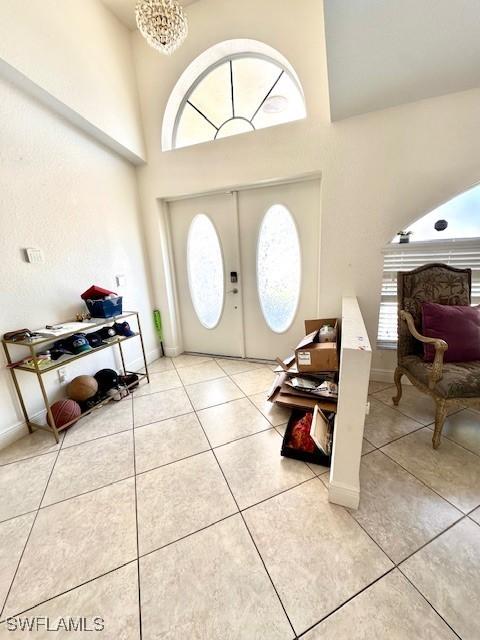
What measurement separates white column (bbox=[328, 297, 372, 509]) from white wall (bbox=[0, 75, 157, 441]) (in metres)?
2.26

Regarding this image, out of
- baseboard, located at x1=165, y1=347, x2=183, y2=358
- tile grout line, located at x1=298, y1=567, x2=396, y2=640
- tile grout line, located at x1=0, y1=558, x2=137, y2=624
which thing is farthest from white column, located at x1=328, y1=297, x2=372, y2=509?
baseboard, located at x1=165, y1=347, x2=183, y2=358

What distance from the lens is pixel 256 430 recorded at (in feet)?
6.13

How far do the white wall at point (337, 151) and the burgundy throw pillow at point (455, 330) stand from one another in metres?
0.58

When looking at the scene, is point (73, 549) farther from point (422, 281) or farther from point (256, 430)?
point (422, 281)

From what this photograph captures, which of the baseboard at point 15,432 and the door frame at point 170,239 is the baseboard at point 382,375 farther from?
the baseboard at point 15,432

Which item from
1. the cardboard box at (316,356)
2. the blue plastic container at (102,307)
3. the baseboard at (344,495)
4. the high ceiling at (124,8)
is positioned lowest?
the baseboard at (344,495)

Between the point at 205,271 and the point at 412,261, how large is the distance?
7.12 ft

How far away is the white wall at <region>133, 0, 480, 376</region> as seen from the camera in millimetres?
1924

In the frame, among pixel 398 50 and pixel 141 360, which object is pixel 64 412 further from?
pixel 398 50

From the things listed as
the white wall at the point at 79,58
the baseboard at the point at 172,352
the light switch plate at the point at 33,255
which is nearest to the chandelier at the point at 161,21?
the white wall at the point at 79,58

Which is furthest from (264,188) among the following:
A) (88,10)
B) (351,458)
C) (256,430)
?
(351,458)

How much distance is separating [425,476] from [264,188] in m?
2.71

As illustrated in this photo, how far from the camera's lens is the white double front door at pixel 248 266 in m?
2.58
